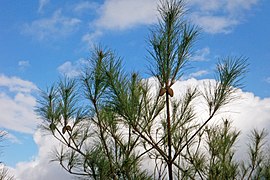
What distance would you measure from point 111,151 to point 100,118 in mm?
264

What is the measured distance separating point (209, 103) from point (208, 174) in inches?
35.1

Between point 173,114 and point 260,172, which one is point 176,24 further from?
point 260,172

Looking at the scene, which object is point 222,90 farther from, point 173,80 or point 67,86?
point 67,86

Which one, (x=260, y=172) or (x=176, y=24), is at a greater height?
(x=176, y=24)

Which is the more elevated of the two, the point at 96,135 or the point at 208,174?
the point at 96,135

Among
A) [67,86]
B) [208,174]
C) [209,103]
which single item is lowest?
[208,174]

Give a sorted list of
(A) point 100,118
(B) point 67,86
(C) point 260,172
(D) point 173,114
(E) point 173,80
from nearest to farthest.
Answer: (E) point 173,80, (D) point 173,114, (A) point 100,118, (B) point 67,86, (C) point 260,172

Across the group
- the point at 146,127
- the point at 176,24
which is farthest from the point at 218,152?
the point at 176,24

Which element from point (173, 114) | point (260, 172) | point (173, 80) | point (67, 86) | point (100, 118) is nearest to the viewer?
point (173, 80)

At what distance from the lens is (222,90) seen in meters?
2.59

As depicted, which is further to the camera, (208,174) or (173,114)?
(208,174)

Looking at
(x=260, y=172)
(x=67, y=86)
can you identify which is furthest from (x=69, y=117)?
(x=260, y=172)

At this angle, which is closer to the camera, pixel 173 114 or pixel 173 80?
pixel 173 80

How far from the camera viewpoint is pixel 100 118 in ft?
10.2
